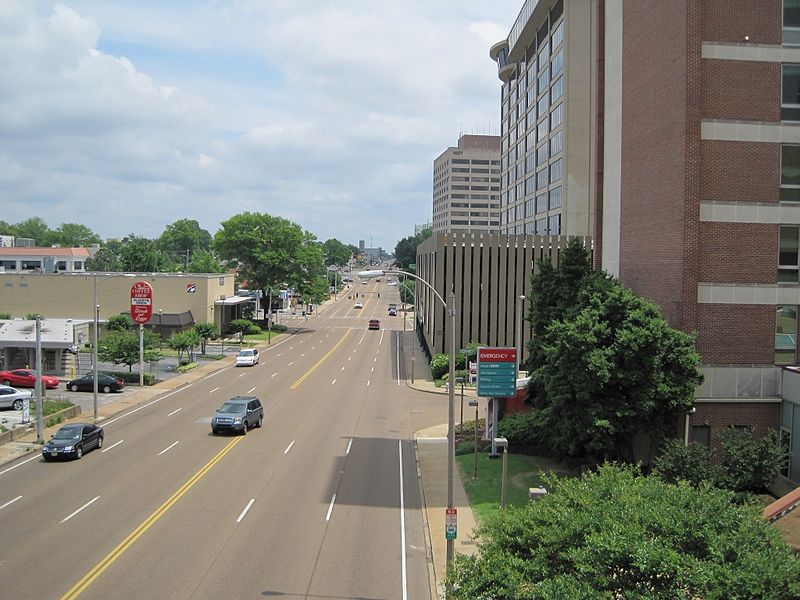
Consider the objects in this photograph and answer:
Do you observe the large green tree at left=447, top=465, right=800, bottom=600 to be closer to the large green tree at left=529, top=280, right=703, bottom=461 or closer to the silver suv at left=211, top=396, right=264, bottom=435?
the large green tree at left=529, top=280, right=703, bottom=461

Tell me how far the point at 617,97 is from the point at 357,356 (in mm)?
48462

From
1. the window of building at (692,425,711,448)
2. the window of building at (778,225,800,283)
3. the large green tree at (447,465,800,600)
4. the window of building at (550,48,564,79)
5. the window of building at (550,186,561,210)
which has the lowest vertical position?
the window of building at (692,425,711,448)

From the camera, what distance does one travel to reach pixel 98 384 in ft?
170

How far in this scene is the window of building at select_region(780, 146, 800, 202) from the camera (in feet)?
87.5

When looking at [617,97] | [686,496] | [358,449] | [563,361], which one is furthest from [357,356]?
[686,496]

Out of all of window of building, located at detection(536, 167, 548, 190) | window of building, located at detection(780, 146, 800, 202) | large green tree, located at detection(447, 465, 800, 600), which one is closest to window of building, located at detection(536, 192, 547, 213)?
window of building, located at detection(536, 167, 548, 190)

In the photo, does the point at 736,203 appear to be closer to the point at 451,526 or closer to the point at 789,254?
the point at 789,254

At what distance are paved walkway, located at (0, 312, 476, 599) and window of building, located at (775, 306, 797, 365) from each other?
12.4 metres

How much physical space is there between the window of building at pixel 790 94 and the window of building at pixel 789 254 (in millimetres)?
3973

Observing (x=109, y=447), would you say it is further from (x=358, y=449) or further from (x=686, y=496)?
(x=686, y=496)

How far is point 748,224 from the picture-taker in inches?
1042

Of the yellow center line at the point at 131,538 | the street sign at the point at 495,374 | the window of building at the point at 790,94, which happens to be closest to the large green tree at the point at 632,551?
the yellow center line at the point at 131,538

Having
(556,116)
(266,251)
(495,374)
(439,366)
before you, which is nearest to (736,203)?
(495,374)

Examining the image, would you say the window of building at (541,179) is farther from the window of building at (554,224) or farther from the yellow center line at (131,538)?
the yellow center line at (131,538)
